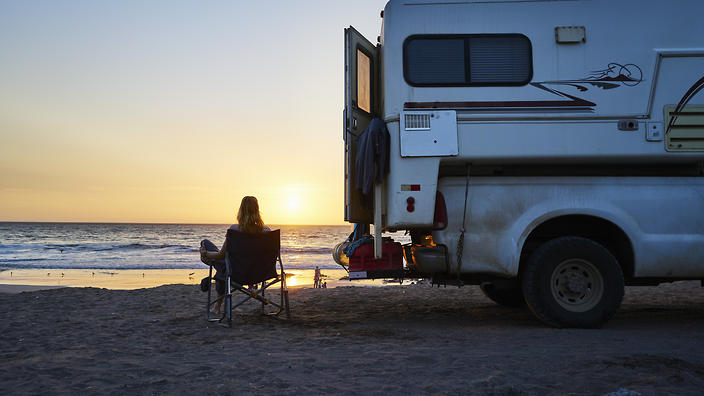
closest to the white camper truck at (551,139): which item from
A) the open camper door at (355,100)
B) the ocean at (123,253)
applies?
the open camper door at (355,100)

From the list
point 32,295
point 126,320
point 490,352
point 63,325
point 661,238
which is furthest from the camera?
point 32,295

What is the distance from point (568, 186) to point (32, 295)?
7.95 meters

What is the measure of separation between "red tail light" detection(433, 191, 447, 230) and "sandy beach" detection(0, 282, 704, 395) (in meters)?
1.08

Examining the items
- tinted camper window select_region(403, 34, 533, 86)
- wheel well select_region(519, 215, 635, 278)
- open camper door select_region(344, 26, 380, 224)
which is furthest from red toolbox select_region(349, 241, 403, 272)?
tinted camper window select_region(403, 34, 533, 86)

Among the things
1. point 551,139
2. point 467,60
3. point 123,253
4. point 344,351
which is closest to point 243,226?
point 344,351

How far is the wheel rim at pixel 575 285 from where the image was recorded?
192 inches

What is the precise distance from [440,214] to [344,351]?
68.6 inches

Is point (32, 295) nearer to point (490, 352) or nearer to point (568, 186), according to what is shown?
point (490, 352)

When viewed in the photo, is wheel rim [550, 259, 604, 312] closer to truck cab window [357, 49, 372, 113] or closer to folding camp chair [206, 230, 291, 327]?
truck cab window [357, 49, 372, 113]

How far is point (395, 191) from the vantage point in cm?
495

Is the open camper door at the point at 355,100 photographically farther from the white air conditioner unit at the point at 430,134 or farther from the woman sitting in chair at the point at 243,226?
the woman sitting in chair at the point at 243,226

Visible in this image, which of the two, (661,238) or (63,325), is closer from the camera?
(661,238)

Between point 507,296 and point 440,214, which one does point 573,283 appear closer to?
point 440,214

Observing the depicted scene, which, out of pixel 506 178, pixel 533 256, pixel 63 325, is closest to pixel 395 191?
pixel 506 178
